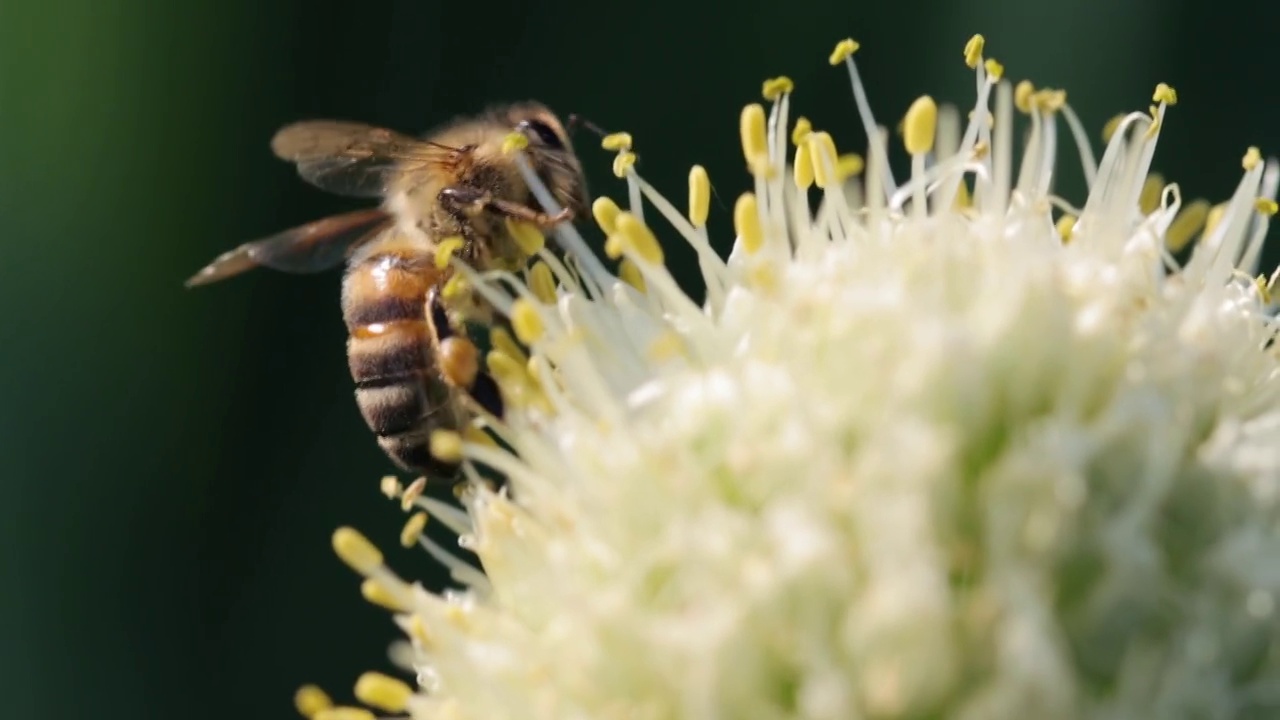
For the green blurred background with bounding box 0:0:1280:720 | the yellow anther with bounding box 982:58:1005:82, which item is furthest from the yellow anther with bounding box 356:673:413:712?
the green blurred background with bounding box 0:0:1280:720

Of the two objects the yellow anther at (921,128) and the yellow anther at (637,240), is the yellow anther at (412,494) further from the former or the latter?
the yellow anther at (921,128)

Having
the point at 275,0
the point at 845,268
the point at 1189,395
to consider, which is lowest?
the point at 1189,395

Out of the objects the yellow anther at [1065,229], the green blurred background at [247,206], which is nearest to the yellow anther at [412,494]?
the yellow anther at [1065,229]

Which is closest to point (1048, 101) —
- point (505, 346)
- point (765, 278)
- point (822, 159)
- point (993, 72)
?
point (993, 72)

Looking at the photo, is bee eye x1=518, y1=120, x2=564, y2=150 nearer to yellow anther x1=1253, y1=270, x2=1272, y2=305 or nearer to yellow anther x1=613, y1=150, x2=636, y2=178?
yellow anther x1=613, y1=150, x2=636, y2=178

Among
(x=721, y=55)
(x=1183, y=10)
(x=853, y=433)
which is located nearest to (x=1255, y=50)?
(x=1183, y=10)

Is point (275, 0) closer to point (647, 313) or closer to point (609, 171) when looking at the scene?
point (609, 171)

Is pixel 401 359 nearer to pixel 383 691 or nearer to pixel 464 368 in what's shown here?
pixel 464 368
